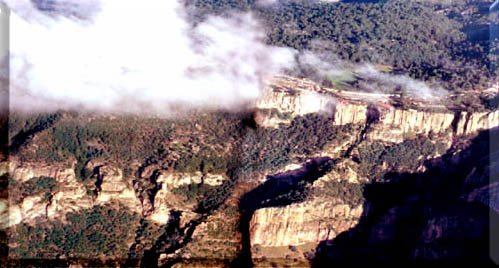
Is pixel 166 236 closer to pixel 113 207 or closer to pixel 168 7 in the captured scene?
pixel 113 207

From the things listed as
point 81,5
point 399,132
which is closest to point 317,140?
point 399,132

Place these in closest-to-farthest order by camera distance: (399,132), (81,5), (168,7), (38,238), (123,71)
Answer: (38,238) < (399,132) < (123,71) < (81,5) < (168,7)

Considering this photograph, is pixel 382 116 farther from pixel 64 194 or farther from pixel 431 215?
pixel 64 194

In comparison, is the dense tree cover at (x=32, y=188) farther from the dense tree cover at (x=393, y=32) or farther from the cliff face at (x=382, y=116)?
the dense tree cover at (x=393, y=32)

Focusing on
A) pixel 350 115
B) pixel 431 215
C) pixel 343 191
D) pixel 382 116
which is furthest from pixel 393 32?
pixel 431 215

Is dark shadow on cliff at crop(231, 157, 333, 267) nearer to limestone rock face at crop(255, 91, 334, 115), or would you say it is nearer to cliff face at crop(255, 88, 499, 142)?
cliff face at crop(255, 88, 499, 142)

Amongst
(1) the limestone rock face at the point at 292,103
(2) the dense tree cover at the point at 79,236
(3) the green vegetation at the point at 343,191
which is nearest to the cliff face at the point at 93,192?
(2) the dense tree cover at the point at 79,236

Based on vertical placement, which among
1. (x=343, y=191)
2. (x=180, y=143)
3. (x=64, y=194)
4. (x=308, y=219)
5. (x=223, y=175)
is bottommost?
(x=308, y=219)
